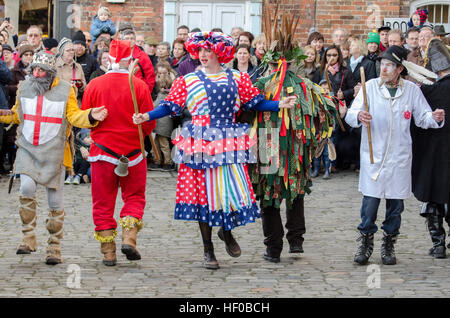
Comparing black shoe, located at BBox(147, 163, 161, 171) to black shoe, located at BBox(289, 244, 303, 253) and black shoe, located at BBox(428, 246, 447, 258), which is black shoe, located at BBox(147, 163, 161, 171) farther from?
black shoe, located at BBox(428, 246, 447, 258)

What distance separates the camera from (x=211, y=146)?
24.7 ft

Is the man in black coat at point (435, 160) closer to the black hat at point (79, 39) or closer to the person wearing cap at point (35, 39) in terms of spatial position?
the black hat at point (79, 39)

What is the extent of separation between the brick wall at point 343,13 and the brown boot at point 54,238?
36.5ft

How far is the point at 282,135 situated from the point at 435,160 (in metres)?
1.52

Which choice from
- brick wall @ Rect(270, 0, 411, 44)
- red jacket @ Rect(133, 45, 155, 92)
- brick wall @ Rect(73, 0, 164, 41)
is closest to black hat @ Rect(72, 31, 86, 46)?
red jacket @ Rect(133, 45, 155, 92)

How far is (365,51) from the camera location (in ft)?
46.2

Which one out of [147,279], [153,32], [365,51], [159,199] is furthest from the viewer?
[153,32]

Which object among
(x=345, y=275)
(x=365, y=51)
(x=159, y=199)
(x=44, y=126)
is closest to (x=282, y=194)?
(x=345, y=275)

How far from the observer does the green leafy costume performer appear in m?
7.88

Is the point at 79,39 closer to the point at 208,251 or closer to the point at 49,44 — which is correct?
the point at 49,44

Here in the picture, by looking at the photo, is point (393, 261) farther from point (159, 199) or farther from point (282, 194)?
point (159, 199)

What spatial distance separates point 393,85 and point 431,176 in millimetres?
973

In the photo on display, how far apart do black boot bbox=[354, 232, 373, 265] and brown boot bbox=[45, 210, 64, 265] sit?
8.48ft

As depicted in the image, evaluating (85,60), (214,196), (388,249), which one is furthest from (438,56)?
(85,60)
